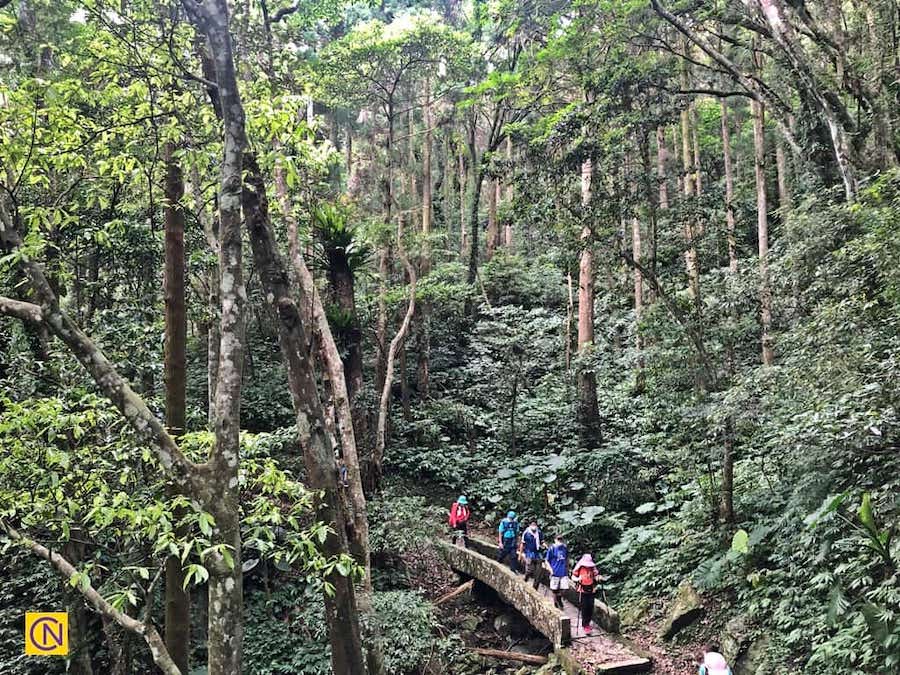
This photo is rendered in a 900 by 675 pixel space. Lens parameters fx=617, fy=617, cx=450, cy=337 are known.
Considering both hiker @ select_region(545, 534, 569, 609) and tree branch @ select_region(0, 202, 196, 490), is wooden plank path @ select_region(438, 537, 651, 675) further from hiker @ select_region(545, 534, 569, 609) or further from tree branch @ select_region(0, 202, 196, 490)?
tree branch @ select_region(0, 202, 196, 490)

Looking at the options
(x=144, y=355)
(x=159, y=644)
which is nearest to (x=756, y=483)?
(x=159, y=644)

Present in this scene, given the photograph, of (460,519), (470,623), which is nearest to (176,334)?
(470,623)

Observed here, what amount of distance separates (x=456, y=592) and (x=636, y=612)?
368 cm

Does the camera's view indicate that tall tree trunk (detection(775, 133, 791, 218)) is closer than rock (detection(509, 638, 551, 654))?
No

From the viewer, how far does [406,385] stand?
688 inches

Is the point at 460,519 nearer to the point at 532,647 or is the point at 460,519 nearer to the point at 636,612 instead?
the point at 532,647

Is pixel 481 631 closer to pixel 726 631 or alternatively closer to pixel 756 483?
pixel 726 631

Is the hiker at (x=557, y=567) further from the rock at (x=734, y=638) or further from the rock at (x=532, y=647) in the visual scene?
the rock at (x=734, y=638)

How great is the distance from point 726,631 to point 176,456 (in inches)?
285

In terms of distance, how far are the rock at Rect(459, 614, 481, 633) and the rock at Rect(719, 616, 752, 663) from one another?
14.7 ft

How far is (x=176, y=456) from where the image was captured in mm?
3881

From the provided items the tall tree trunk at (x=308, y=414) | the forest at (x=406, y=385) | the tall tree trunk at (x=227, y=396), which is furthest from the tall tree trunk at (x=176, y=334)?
the tall tree trunk at (x=227, y=396)

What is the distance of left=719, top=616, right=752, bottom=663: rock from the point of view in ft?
24.6

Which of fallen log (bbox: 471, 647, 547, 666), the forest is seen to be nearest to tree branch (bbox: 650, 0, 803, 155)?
the forest
